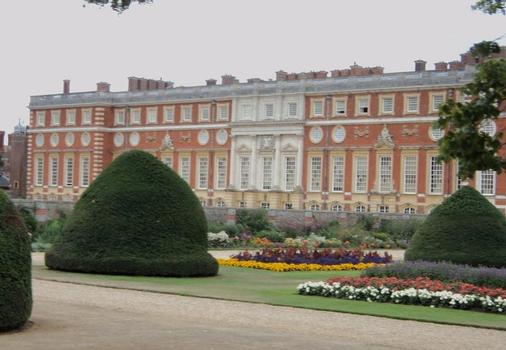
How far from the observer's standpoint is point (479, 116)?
723cm

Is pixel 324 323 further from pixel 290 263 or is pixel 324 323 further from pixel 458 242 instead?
pixel 290 263

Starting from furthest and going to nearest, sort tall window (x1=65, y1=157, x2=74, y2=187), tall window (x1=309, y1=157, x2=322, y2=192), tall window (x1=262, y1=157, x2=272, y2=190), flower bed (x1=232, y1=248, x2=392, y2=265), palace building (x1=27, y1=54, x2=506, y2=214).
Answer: tall window (x1=65, y1=157, x2=74, y2=187), tall window (x1=262, y1=157, x2=272, y2=190), tall window (x1=309, y1=157, x2=322, y2=192), palace building (x1=27, y1=54, x2=506, y2=214), flower bed (x1=232, y1=248, x2=392, y2=265)

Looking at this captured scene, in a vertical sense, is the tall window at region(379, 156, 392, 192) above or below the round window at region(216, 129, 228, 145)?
below

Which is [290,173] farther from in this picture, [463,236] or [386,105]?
[463,236]

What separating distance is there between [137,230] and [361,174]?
35.0m

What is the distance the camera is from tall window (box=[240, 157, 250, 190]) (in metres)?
59.8

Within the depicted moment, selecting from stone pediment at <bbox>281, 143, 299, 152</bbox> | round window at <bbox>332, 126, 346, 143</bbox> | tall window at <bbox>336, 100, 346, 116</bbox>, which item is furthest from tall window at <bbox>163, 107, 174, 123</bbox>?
tall window at <bbox>336, 100, 346, 116</bbox>

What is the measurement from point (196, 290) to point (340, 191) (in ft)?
124

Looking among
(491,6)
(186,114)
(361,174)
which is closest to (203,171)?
(186,114)

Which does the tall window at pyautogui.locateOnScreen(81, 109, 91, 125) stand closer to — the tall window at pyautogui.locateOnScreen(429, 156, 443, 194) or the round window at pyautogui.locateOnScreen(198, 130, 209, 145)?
the round window at pyautogui.locateOnScreen(198, 130, 209, 145)

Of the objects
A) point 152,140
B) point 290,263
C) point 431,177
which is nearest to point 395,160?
point 431,177

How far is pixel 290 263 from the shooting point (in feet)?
82.7

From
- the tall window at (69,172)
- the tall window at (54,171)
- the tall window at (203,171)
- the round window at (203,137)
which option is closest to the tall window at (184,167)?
the tall window at (203,171)

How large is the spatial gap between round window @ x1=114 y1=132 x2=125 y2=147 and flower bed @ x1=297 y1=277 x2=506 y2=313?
49.1 m
